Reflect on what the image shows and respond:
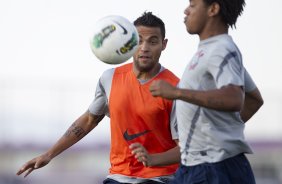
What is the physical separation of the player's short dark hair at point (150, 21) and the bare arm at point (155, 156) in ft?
3.95

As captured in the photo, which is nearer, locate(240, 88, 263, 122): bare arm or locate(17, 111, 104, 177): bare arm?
locate(240, 88, 263, 122): bare arm

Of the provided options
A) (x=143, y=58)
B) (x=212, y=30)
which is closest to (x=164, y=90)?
(x=212, y=30)

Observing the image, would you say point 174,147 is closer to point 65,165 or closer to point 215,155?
point 215,155

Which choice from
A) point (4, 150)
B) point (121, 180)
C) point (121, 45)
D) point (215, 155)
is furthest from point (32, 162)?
point (4, 150)

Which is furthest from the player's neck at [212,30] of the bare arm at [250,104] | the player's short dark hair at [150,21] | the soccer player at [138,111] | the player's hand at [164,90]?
the player's short dark hair at [150,21]

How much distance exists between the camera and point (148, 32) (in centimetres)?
862

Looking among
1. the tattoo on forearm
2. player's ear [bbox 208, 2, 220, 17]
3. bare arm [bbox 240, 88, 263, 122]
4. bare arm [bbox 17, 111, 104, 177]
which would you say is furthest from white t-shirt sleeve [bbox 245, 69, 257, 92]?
the tattoo on forearm

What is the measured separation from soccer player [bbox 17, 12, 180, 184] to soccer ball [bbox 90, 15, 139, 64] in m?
0.53

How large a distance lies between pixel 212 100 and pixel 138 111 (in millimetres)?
1867

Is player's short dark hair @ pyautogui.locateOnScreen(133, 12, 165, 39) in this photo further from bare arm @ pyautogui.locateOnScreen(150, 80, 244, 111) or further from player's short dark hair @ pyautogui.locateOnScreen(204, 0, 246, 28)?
bare arm @ pyautogui.locateOnScreen(150, 80, 244, 111)

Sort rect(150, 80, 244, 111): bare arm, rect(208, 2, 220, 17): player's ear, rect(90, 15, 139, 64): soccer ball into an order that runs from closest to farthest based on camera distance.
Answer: rect(150, 80, 244, 111): bare arm → rect(208, 2, 220, 17): player's ear → rect(90, 15, 139, 64): soccer ball

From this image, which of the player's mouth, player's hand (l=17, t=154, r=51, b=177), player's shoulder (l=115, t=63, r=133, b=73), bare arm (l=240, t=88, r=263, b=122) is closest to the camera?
bare arm (l=240, t=88, r=263, b=122)

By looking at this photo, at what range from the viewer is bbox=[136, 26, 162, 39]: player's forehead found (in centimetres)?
859

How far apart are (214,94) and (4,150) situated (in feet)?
41.7
